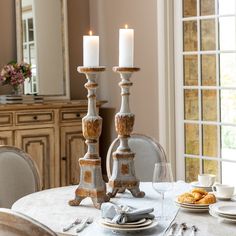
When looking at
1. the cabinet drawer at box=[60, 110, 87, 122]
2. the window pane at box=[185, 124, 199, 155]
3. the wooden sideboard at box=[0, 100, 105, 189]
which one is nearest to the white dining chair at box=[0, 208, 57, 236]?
the wooden sideboard at box=[0, 100, 105, 189]

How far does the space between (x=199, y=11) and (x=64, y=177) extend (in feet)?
5.75

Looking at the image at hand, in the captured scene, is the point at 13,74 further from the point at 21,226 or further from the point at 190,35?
the point at 21,226

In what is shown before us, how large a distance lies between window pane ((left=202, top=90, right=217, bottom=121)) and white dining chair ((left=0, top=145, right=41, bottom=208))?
72.8 inches

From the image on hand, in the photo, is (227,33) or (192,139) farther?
(192,139)

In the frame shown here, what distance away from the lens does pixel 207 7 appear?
14.0 feet

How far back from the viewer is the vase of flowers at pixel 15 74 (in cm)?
443

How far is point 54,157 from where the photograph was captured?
15.0 ft

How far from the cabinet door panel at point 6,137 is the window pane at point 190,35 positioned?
1.55 m

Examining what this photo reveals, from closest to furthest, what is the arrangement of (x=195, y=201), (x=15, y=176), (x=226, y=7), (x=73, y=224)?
1. (x=73, y=224)
2. (x=195, y=201)
3. (x=15, y=176)
4. (x=226, y=7)

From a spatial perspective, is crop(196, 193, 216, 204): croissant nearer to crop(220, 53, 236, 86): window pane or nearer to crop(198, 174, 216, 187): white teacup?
crop(198, 174, 216, 187): white teacup

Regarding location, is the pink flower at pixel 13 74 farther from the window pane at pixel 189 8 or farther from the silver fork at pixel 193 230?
the silver fork at pixel 193 230

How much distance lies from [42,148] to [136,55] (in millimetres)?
1130

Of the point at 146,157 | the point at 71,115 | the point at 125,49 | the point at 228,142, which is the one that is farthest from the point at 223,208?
the point at 71,115

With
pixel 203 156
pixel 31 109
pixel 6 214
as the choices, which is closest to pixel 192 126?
pixel 203 156
